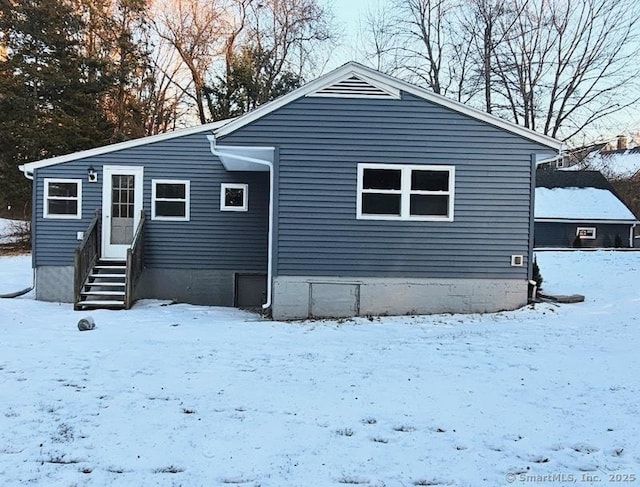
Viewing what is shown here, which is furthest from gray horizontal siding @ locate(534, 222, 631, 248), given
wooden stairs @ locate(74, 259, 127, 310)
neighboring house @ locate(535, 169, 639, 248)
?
wooden stairs @ locate(74, 259, 127, 310)

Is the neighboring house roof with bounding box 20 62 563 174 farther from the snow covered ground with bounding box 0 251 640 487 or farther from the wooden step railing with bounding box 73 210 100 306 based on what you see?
the wooden step railing with bounding box 73 210 100 306

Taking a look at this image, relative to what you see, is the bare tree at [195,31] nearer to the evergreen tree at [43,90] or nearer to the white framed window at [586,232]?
the evergreen tree at [43,90]

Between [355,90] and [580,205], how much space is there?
21.5m

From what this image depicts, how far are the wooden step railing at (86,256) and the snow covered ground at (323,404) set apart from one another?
6.89 feet

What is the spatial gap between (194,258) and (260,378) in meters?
7.30

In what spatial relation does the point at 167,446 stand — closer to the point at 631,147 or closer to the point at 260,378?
the point at 260,378

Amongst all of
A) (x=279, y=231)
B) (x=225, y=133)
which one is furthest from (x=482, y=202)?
(x=225, y=133)

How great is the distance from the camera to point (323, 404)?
4535 mm

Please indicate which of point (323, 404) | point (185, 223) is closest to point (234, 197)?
point (185, 223)

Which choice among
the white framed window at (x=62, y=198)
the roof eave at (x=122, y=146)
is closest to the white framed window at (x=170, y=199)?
the roof eave at (x=122, y=146)

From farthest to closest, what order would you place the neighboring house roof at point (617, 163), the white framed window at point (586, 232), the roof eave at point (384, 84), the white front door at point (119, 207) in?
1. the neighboring house roof at point (617, 163)
2. the white framed window at point (586, 232)
3. the white front door at point (119, 207)
4. the roof eave at point (384, 84)

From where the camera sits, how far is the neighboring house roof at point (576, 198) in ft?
84.9

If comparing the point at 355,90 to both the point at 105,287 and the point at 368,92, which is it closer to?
the point at 368,92

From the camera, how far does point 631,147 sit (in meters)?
42.3
